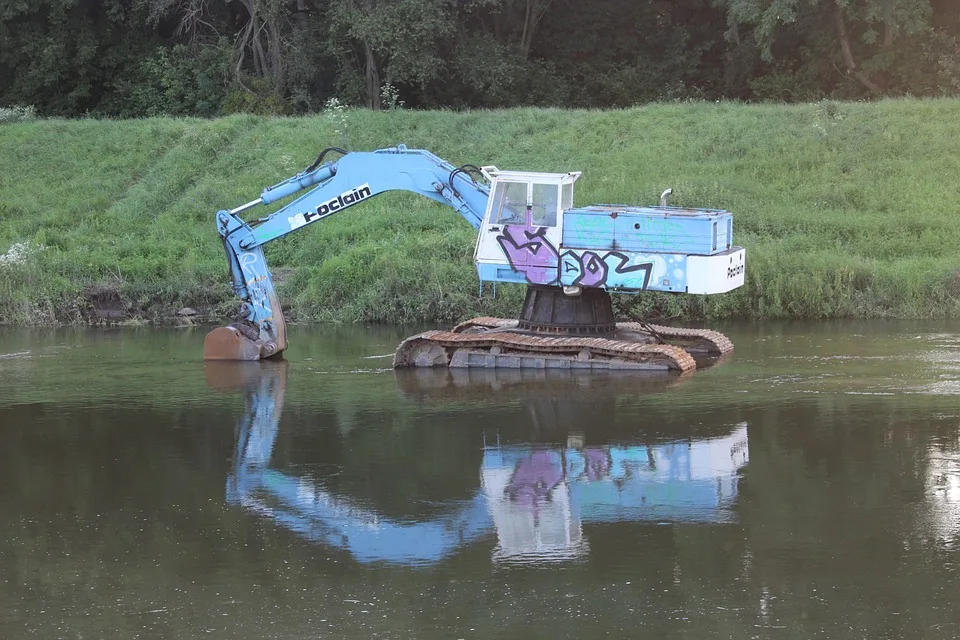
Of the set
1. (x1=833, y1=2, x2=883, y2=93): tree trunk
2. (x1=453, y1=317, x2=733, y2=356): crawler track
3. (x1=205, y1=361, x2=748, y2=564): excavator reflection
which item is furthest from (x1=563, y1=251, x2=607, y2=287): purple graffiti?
(x1=833, y1=2, x2=883, y2=93): tree trunk

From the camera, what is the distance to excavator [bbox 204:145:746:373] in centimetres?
1838

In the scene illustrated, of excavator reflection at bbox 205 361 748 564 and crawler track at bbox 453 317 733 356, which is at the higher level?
crawler track at bbox 453 317 733 356

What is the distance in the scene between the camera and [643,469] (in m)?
13.8

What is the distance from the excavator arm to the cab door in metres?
0.51

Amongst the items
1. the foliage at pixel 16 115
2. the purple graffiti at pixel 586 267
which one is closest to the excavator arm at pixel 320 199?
the purple graffiti at pixel 586 267

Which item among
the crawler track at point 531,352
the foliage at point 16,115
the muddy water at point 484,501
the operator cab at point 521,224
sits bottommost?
the muddy water at point 484,501

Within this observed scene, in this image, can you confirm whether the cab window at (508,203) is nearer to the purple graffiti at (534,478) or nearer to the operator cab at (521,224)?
the operator cab at (521,224)

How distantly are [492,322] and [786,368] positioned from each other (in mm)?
4634

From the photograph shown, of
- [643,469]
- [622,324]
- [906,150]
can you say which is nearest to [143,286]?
[622,324]

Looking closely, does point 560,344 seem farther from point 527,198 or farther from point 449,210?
point 449,210

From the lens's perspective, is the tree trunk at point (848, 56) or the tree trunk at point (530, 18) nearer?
the tree trunk at point (848, 56)

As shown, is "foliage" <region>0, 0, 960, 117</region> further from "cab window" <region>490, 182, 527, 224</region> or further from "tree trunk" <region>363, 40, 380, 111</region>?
"cab window" <region>490, 182, 527, 224</region>

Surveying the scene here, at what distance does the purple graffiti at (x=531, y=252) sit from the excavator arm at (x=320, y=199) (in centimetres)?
76

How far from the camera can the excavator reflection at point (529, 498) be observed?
11609 mm
